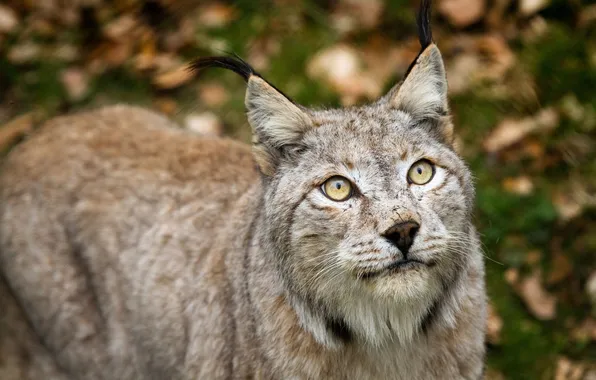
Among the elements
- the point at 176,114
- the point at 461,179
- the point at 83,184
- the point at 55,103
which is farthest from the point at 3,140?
the point at 461,179

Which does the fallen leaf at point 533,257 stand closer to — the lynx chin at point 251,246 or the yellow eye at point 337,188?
the lynx chin at point 251,246

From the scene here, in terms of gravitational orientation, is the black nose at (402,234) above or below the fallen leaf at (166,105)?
below

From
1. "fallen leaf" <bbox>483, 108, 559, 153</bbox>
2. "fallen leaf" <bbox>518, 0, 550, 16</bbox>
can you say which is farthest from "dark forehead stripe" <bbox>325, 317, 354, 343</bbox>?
"fallen leaf" <bbox>518, 0, 550, 16</bbox>

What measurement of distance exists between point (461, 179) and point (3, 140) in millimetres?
3989

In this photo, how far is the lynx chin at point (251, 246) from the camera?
11.9 ft

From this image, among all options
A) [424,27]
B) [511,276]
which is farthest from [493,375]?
[424,27]

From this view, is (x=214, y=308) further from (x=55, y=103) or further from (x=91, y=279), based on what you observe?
(x=55, y=103)

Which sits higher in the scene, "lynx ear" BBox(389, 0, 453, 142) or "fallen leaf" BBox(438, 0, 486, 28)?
"fallen leaf" BBox(438, 0, 486, 28)

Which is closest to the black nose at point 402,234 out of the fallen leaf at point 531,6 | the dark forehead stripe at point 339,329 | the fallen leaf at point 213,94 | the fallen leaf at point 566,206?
the dark forehead stripe at point 339,329

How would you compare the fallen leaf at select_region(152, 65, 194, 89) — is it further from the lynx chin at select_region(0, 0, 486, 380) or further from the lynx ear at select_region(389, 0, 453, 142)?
the lynx ear at select_region(389, 0, 453, 142)

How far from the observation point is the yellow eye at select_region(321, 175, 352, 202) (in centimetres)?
364

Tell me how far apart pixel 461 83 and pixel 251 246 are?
3.10 m

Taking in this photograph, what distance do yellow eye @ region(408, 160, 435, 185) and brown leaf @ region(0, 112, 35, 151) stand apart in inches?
149

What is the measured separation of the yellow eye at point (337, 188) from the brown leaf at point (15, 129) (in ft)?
11.6
